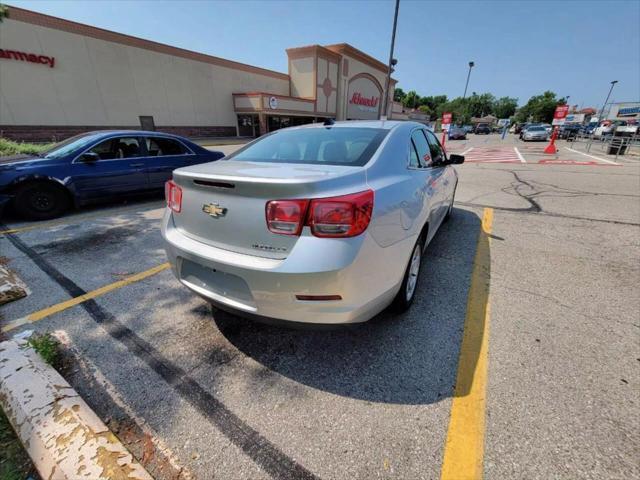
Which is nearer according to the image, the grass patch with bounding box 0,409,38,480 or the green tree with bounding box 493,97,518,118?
the grass patch with bounding box 0,409,38,480

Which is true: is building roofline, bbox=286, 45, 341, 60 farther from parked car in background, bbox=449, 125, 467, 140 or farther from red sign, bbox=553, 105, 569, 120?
red sign, bbox=553, 105, 569, 120

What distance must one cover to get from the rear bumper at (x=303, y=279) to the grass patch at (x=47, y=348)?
3.74 feet

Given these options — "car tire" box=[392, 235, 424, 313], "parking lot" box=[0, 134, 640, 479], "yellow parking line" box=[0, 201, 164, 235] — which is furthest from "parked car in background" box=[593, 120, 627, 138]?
"yellow parking line" box=[0, 201, 164, 235]

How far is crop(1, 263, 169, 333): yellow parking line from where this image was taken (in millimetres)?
2582

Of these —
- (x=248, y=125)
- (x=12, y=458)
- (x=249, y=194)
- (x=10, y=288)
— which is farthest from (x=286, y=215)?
(x=248, y=125)

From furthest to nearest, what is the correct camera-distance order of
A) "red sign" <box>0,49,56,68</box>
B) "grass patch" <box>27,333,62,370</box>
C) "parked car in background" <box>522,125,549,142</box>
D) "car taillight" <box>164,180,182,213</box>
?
"parked car in background" <box>522,125,549,142</box>, "red sign" <box>0,49,56,68</box>, "car taillight" <box>164,180,182,213</box>, "grass patch" <box>27,333,62,370</box>

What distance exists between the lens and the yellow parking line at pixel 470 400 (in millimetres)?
1549

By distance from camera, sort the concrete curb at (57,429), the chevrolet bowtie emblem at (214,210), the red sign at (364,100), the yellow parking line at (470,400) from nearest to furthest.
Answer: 1. the concrete curb at (57,429)
2. the yellow parking line at (470,400)
3. the chevrolet bowtie emblem at (214,210)
4. the red sign at (364,100)

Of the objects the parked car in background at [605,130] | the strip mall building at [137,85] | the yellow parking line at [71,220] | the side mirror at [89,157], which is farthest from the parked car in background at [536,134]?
the side mirror at [89,157]

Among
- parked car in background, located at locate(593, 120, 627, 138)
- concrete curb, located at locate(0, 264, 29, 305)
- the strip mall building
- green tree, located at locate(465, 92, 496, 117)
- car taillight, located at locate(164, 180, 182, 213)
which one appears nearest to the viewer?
car taillight, located at locate(164, 180, 182, 213)

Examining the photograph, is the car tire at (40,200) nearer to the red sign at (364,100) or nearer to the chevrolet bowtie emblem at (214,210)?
the chevrolet bowtie emblem at (214,210)

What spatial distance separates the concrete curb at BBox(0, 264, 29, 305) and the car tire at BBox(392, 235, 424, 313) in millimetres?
3562

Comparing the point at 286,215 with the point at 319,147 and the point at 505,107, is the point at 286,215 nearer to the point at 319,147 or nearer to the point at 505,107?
the point at 319,147

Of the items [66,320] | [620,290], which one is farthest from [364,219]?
[620,290]
